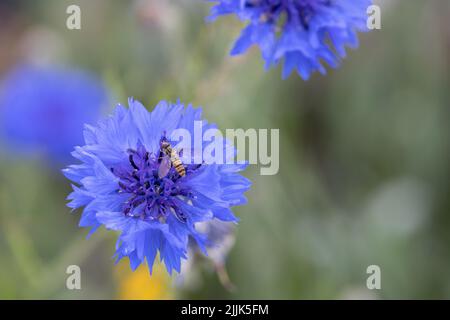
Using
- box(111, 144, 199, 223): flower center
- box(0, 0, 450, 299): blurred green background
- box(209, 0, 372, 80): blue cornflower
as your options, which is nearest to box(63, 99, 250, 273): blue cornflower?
box(111, 144, 199, 223): flower center

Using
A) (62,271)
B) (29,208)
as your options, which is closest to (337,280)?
(62,271)

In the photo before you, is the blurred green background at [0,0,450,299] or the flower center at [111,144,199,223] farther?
the blurred green background at [0,0,450,299]

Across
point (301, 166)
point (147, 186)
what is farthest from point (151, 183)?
point (301, 166)

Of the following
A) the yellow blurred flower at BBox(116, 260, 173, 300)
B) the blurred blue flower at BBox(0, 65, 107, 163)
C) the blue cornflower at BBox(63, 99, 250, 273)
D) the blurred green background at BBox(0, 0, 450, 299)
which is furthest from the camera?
the blurred blue flower at BBox(0, 65, 107, 163)

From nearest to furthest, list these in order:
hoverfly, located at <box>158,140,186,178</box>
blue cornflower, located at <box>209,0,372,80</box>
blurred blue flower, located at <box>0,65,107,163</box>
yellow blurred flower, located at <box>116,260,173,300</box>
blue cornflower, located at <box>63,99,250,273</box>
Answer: blue cornflower, located at <box>63,99,250,273</box> < hoverfly, located at <box>158,140,186,178</box> < blue cornflower, located at <box>209,0,372,80</box> < yellow blurred flower, located at <box>116,260,173,300</box> < blurred blue flower, located at <box>0,65,107,163</box>

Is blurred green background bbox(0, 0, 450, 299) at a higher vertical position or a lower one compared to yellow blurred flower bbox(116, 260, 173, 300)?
higher

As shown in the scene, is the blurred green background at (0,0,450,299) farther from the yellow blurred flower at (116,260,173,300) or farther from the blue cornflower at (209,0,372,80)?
the blue cornflower at (209,0,372,80)

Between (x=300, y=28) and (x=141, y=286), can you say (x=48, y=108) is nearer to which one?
(x=141, y=286)
